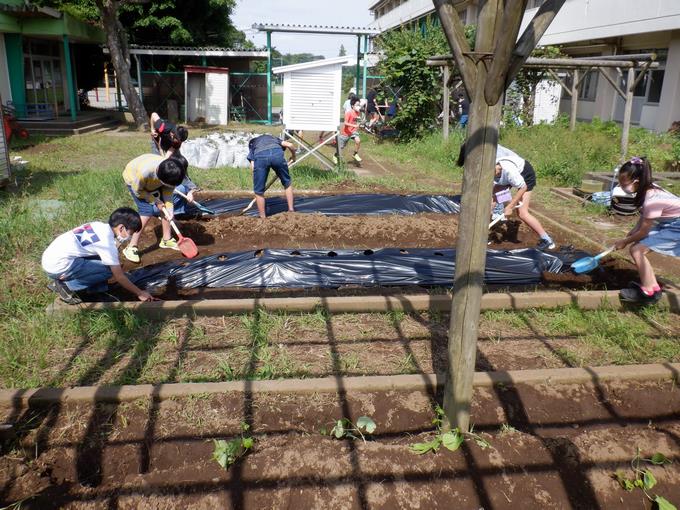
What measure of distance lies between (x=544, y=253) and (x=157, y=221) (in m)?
4.39

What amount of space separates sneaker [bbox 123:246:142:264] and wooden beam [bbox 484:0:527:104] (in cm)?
404

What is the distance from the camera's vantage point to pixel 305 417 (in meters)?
2.88

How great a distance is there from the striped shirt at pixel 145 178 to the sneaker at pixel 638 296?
171 inches

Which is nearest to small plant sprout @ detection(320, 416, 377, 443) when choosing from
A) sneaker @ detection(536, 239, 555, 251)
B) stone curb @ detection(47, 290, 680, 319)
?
stone curb @ detection(47, 290, 680, 319)

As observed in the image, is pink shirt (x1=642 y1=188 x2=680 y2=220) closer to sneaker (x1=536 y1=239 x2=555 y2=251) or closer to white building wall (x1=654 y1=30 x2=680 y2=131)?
sneaker (x1=536 y1=239 x2=555 y2=251)

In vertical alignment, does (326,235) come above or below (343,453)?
above

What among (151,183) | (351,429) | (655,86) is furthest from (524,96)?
(351,429)

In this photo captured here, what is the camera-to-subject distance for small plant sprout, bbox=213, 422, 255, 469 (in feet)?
7.88

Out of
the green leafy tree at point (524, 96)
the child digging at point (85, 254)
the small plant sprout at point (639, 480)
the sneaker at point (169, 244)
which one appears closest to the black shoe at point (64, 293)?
the child digging at point (85, 254)

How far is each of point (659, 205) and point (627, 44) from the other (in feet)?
48.2

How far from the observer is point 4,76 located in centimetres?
1572

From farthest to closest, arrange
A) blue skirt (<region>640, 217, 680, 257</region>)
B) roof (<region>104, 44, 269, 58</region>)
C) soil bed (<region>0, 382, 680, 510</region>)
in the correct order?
roof (<region>104, 44, 269, 58</region>), blue skirt (<region>640, 217, 680, 257</region>), soil bed (<region>0, 382, 680, 510</region>)

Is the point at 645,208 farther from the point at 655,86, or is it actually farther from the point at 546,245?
the point at 655,86

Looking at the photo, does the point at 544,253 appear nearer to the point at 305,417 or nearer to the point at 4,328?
the point at 305,417
